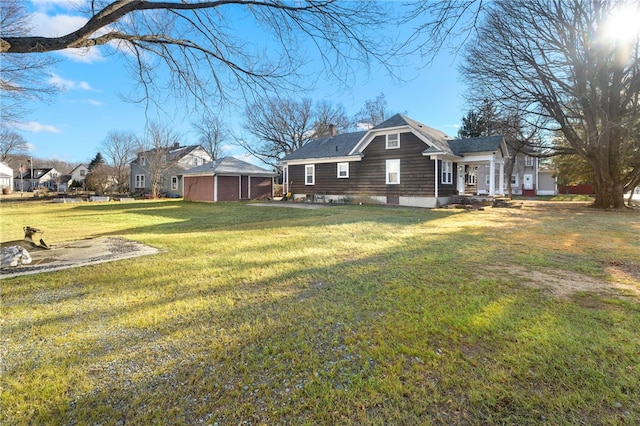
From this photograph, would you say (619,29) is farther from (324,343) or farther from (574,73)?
(324,343)

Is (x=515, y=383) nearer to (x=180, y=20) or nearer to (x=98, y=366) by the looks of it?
(x=98, y=366)

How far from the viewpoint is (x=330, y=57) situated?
483cm

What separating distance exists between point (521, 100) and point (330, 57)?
54.8 feet

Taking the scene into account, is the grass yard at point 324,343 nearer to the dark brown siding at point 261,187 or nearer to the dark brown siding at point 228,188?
the dark brown siding at point 228,188

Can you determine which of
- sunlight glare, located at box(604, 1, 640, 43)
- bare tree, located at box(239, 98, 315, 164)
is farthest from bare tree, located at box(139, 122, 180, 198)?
sunlight glare, located at box(604, 1, 640, 43)

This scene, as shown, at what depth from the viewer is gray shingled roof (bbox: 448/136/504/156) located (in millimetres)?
19203

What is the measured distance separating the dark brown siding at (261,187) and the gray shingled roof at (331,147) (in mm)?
4001

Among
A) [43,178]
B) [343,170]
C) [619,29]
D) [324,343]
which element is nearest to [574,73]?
[619,29]

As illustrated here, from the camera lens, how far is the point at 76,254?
6309mm

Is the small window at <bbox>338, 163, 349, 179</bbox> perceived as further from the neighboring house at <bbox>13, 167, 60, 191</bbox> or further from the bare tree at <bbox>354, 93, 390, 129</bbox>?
the neighboring house at <bbox>13, 167, 60, 191</bbox>

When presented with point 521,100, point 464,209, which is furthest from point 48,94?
point 521,100

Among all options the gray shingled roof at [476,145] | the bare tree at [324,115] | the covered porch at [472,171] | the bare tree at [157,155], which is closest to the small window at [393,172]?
the gray shingled roof at [476,145]

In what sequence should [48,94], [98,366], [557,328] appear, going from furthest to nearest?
1. [48,94]
2. [557,328]
3. [98,366]

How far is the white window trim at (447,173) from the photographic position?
740 inches
